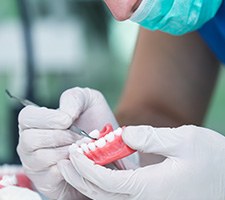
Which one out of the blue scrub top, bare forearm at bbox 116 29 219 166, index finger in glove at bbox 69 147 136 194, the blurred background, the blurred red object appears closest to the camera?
index finger in glove at bbox 69 147 136 194

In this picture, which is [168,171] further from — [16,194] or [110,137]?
[16,194]

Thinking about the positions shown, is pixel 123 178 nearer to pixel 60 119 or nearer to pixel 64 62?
pixel 60 119

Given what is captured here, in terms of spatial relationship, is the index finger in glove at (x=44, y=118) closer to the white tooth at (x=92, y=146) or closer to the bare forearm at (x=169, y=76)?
the white tooth at (x=92, y=146)

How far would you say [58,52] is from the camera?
10.5ft

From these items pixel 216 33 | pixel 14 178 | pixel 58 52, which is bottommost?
pixel 58 52

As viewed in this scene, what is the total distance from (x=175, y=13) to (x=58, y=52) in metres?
2.07

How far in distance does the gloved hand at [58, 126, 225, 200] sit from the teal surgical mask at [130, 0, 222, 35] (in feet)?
0.89

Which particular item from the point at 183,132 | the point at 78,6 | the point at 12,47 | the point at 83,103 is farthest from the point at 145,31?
the point at 78,6

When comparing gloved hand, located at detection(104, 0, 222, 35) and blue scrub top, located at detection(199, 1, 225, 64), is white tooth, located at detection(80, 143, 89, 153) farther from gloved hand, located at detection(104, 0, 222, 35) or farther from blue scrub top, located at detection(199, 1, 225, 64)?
blue scrub top, located at detection(199, 1, 225, 64)

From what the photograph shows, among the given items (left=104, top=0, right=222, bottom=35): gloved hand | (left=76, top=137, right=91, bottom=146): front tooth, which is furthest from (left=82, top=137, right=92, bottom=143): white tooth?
(left=104, top=0, right=222, bottom=35): gloved hand

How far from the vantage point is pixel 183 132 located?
99 centimetres

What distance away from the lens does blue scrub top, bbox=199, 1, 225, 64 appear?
4.34ft

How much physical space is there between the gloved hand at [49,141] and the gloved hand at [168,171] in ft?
0.27

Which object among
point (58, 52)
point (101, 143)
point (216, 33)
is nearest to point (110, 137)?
point (101, 143)
